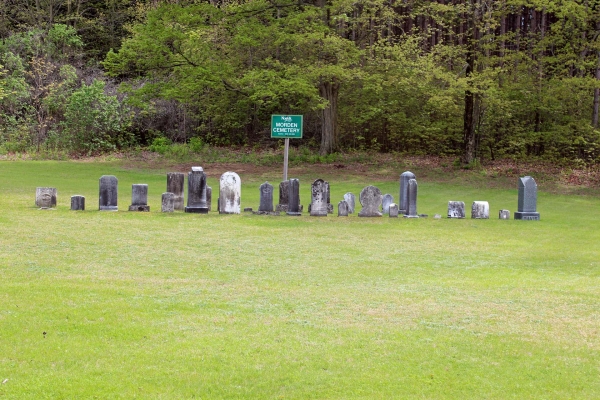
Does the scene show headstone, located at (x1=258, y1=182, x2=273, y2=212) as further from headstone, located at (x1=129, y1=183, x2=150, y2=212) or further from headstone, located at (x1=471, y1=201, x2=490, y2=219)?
headstone, located at (x1=471, y1=201, x2=490, y2=219)

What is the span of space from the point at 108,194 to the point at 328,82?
682 inches

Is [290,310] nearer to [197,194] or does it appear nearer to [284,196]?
[197,194]

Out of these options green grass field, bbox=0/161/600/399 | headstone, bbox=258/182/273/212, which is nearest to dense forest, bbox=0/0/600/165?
headstone, bbox=258/182/273/212

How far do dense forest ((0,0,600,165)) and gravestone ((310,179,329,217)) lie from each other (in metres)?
12.4

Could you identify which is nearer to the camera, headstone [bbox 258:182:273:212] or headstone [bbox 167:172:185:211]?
headstone [bbox 258:182:273:212]

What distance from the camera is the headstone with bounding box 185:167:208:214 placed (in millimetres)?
15789

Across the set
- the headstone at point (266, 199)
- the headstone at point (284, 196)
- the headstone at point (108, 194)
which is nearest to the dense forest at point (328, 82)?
the headstone at point (284, 196)

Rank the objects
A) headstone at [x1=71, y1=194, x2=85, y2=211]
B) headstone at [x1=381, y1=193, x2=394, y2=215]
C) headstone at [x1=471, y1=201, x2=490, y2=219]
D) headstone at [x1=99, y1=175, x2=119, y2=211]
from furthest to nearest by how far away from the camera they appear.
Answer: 1. headstone at [x1=381, y1=193, x2=394, y2=215]
2. headstone at [x1=471, y1=201, x2=490, y2=219]
3. headstone at [x1=71, y1=194, x2=85, y2=211]
4. headstone at [x1=99, y1=175, x2=119, y2=211]

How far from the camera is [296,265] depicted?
10602mm

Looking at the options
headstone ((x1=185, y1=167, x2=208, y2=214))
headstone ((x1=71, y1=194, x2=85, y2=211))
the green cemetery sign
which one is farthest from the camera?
the green cemetery sign

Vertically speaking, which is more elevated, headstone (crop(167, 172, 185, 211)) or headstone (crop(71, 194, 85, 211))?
headstone (crop(167, 172, 185, 211))

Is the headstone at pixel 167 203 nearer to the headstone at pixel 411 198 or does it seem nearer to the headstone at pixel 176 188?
the headstone at pixel 176 188

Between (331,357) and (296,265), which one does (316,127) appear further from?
(331,357)

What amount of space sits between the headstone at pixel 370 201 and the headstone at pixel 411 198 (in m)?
0.73
